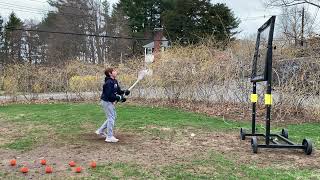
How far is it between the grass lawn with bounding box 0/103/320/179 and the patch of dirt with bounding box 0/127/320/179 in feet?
0.21

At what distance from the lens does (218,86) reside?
16531 mm

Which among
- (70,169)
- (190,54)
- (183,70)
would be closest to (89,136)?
(70,169)

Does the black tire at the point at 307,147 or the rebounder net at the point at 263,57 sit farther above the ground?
the rebounder net at the point at 263,57

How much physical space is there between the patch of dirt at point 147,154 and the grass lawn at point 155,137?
63 millimetres

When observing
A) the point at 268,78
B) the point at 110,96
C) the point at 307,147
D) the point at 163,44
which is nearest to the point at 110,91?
the point at 110,96

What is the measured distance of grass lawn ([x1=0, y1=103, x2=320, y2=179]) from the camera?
636 centimetres

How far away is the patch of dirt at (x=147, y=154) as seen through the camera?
22.7ft

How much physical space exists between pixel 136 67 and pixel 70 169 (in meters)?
13.8

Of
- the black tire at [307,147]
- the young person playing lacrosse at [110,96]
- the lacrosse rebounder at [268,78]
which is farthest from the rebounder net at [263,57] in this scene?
the young person playing lacrosse at [110,96]

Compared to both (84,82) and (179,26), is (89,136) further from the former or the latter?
(179,26)

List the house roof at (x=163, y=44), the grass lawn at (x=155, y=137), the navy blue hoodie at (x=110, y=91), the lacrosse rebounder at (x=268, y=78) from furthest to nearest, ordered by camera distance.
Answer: the house roof at (x=163, y=44), the navy blue hoodie at (x=110, y=91), the lacrosse rebounder at (x=268, y=78), the grass lawn at (x=155, y=137)

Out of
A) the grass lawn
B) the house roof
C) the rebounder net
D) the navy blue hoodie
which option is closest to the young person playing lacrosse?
the navy blue hoodie

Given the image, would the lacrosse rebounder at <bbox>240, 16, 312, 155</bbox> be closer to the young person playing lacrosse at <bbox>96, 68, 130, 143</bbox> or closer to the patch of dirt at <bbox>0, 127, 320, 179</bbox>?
the patch of dirt at <bbox>0, 127, 320, 179</bbox>

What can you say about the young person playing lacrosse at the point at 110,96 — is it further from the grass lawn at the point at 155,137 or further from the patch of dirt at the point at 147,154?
the grass lawn at the point at 155,137
